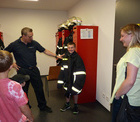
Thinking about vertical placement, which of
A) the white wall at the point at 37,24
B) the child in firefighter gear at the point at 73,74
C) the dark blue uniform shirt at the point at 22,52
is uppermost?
the white wall at the point at 37,24

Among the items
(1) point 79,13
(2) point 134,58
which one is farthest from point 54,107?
(1) point 79,13

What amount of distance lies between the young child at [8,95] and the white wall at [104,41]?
→ 76.2 inches

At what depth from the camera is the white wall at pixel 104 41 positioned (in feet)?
7.93

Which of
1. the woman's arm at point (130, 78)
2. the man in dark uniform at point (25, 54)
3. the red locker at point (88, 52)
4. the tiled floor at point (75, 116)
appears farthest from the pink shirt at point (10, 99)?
the red locker at point (88, 52)

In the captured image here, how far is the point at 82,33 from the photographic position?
8.89 ft

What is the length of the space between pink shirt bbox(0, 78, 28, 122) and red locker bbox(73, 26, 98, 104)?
1.93m

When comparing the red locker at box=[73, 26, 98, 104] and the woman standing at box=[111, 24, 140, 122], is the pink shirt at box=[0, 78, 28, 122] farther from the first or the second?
the red locker at box=[73, 26, 98, 104]

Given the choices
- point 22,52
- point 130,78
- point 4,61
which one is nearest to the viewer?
point 4,61

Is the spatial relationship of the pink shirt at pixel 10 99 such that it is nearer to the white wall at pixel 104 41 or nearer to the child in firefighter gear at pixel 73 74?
the child in firefighter gear at pixel 73 74

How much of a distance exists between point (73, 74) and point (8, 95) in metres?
1.65

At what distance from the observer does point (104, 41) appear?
2.64 m

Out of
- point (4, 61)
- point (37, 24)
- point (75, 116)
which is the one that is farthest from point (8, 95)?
point (37, 24)

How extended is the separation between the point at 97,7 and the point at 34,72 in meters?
2.04

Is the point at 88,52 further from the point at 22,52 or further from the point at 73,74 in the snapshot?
the point at 22,52
